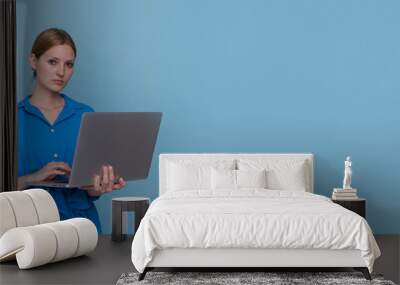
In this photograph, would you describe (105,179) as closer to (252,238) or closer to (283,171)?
(252,238)

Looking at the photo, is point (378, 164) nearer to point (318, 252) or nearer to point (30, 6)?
point (318, 252)

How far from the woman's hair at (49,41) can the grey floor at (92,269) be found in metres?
2.21

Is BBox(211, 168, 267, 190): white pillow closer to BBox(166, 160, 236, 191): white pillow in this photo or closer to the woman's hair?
BBox(166, 160, 236, 191): white pillow

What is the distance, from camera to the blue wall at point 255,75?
7.57 metres

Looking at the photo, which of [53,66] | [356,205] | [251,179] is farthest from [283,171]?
[53,66]

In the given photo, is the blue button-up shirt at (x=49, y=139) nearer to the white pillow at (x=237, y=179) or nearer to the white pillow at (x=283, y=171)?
the white pillow at (x=237, y=179)

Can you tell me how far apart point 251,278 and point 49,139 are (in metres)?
3.18

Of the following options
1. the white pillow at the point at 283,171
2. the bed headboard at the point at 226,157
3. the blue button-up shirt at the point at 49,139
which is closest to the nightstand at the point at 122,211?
the blue button-up shirt at the point at 49,139

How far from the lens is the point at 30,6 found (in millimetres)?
7664

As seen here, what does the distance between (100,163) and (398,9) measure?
376cm

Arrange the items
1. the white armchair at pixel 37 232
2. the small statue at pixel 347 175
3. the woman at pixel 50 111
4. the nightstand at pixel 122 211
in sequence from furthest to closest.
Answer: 1. the woman at pixel 50 111
2. the small statue at pixel 347 175
3. the nightstand at pixel 122 211
4. the white armchair at pixel 37 232

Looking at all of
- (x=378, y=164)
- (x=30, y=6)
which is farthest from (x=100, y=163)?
(x=378, y=164)

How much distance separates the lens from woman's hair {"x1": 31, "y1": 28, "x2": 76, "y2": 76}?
7.59 metres

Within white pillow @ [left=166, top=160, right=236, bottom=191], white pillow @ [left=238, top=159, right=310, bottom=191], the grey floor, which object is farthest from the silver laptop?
white pillow @ [left=238, top=159, right=310, bottom=191]
